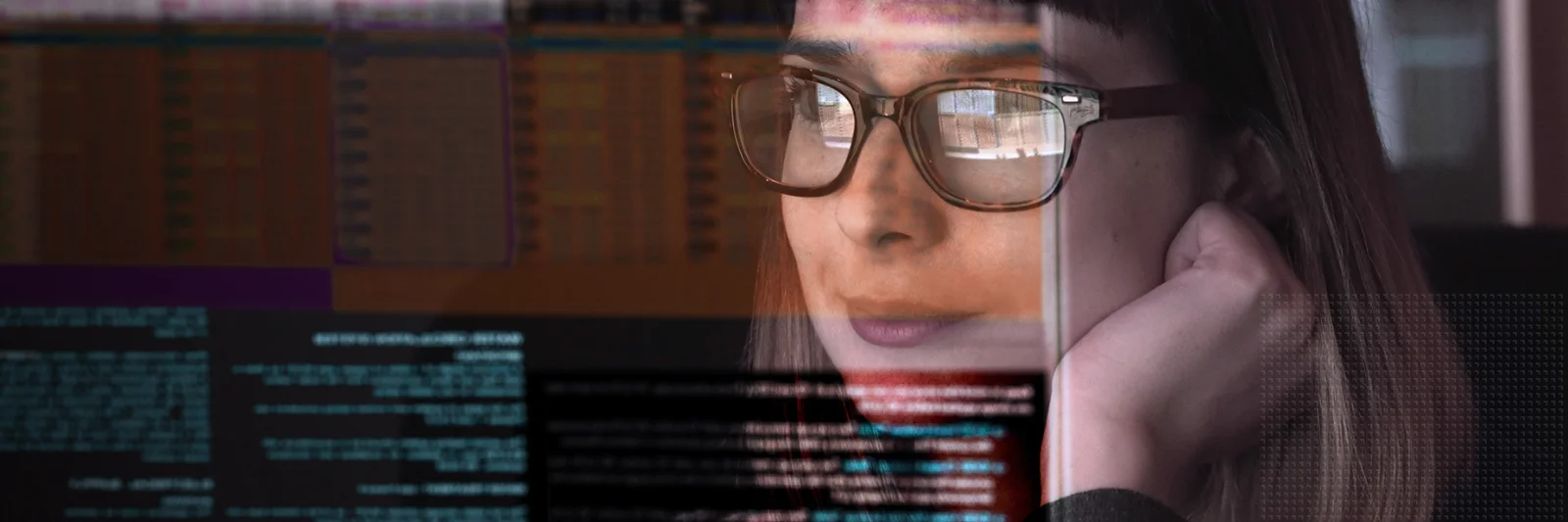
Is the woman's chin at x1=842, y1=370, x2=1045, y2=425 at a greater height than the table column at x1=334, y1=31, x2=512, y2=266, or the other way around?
the table column at x1=334, y1=31, x2=512, y2=266

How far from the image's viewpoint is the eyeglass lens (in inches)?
22.9

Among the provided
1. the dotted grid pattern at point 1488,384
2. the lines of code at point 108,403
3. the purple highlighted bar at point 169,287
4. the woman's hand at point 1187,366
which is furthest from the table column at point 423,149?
the dotted grid pattern at point 1488,384

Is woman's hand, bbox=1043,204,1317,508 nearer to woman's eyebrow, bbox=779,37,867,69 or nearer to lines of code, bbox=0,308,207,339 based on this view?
woman's eyebrow, bbox=779,37,867,69

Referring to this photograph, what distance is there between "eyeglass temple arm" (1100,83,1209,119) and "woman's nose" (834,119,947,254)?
112 mm

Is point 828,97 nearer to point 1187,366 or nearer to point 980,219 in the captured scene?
point 980,219

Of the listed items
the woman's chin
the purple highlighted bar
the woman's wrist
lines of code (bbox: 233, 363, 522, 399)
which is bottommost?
the woman's wrist

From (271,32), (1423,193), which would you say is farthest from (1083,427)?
(271,32)

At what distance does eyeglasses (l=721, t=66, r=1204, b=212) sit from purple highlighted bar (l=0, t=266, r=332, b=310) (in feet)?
1.11

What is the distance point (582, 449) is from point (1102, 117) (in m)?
0.38

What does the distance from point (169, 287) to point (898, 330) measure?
1.58 ft

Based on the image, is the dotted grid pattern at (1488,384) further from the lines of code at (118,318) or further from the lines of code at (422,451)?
the lines of code at (118,318)

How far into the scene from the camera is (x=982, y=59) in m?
0.59

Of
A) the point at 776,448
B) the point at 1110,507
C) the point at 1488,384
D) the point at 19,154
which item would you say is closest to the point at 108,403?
the point at 19,154

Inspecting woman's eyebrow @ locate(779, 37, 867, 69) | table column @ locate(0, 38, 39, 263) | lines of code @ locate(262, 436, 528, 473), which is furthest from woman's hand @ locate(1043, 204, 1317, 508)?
table column @ locate(0, 38, 39, 263)
